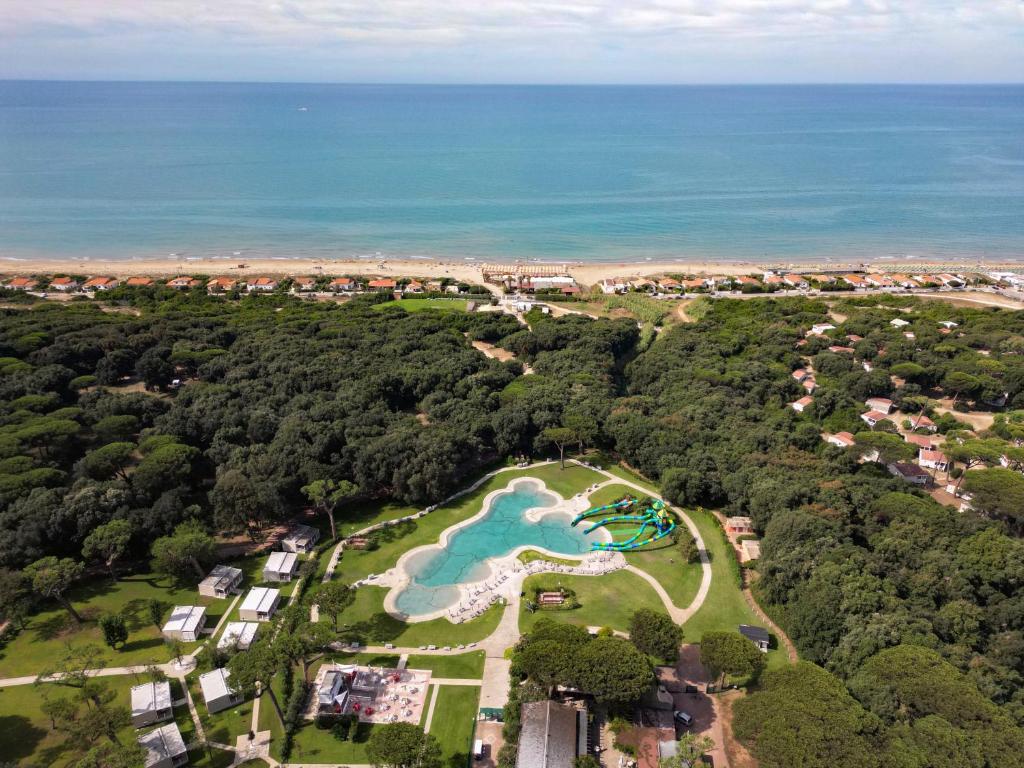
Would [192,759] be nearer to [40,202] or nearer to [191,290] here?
[191,290]

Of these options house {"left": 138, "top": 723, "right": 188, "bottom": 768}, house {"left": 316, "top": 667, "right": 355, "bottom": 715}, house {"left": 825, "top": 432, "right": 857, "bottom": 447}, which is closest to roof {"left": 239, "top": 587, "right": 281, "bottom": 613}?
house {"left": 316, "top": 667, "right": 355, "bottom": 715}

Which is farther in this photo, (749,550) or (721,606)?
(749,550)

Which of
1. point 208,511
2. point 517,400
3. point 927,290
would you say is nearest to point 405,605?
point 208,511

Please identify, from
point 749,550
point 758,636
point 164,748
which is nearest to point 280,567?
point 164,748

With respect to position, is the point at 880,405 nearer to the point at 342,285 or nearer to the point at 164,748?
the point at 164,748

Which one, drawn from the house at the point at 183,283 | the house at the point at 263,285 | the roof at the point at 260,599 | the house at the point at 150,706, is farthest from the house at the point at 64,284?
the house at the point at 150,706

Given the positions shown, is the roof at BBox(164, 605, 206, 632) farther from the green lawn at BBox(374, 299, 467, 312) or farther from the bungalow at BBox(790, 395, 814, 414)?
the green lawn at BBox(374, 299, 467, 312)
